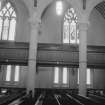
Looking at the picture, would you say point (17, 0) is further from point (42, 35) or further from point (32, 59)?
point (32, 59)

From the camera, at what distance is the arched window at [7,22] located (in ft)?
64.1

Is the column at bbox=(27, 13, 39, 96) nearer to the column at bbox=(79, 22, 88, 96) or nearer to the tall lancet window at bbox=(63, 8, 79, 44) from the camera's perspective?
the column at bbox=(79, 22, 88, 96)

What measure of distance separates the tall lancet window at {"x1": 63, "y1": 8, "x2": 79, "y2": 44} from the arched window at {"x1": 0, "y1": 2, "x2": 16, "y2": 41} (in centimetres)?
540

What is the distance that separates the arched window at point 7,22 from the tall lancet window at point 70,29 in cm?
540

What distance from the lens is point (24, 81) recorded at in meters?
19.2

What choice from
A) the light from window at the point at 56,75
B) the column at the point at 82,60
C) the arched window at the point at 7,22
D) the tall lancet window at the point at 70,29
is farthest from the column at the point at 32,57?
the tall lancet window at the point at 70,29

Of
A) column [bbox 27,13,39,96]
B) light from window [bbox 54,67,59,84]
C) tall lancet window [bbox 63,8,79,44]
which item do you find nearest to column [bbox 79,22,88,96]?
column [bbox 27,13,39,96]

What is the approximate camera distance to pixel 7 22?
1989 centimetres

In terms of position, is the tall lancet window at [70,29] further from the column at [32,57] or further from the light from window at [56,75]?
the column at [32,57]

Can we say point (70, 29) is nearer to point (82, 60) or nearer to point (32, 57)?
point (82, 60)

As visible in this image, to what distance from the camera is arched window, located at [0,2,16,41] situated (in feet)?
64.1

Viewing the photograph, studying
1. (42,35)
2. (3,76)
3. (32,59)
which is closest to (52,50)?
(32,59)

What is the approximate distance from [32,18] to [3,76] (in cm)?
766

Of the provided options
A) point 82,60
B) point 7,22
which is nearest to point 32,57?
point 82,60
